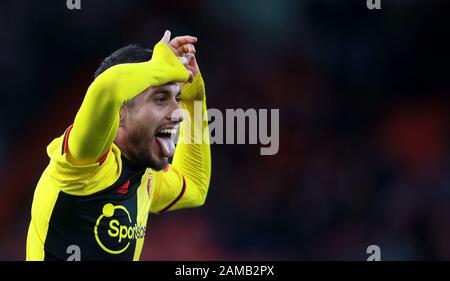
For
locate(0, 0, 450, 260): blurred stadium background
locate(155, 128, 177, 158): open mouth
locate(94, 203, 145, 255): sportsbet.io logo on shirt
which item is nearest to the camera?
locate(94, 203, 145, 255): sportsbet.io logo on shirt

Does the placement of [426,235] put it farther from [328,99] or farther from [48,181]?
[48,181]

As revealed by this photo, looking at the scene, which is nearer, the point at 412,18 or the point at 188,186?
the point at 188,186

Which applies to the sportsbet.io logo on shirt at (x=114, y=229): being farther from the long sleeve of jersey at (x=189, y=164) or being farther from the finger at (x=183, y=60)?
the finger at (x=183, y=60)

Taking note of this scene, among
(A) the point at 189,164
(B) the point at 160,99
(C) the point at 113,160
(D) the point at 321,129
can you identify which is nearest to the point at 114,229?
(C) the point at 113,160

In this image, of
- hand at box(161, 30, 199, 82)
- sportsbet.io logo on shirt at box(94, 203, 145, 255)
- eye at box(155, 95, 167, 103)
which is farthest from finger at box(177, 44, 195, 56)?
sportsbet.io logo on shirt at box(94, 203, 145, 255)

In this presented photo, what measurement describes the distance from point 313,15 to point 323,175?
1150 millimetres

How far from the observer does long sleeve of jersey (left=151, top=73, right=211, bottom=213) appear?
3.66 metres

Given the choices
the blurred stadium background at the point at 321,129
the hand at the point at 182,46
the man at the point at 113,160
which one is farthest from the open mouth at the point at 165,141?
the blurred stadium background at the point at 321,129

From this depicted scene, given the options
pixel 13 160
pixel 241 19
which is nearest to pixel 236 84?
pixel 241 19

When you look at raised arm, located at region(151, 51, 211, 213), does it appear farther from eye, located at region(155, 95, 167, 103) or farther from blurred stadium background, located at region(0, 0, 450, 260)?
blurred stadium background, located at region(0, 0, 450, 260)

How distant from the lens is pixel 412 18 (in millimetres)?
5352

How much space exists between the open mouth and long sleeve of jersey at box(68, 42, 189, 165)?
15.1 inches

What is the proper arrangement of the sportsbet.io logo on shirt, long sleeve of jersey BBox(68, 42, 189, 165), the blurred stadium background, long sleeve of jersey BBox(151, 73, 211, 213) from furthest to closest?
the blurred stadium background
long sleeve of jersey BBox(151, 73, 211, 213)
the sportsbet.io logo on shirt
long sleeve of jersey BBox(68, 42, 189, 165)

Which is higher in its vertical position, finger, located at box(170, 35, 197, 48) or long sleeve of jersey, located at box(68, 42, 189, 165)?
finger, located at box(170, 35, 197, 48)
